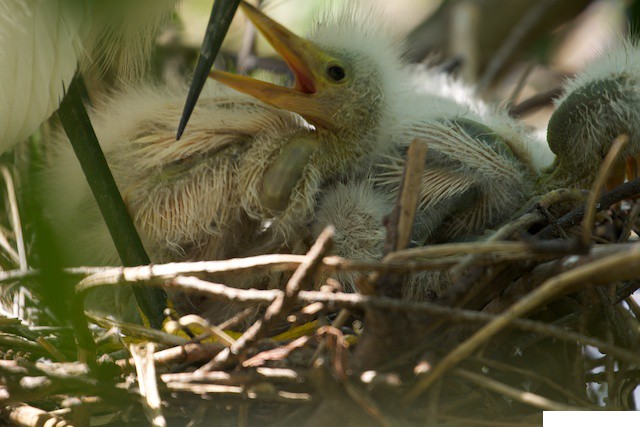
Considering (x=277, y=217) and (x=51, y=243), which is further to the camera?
(x=277, y=217)

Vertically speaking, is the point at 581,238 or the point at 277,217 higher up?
the point at 277,217

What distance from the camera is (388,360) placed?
3.10 feet

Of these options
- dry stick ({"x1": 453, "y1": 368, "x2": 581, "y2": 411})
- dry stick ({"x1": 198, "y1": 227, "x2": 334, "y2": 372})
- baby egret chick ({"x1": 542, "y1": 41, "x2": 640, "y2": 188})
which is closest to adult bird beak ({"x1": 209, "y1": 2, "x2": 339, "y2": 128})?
baby egret chick ({"x1": 542, "y1": 41, "x2": 640, "y2": 188})

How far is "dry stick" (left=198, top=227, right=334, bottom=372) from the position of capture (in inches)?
34.3

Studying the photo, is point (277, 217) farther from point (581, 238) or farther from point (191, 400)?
point (581, 238)

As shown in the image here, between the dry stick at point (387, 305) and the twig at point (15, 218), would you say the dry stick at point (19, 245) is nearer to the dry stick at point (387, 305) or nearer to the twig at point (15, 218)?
the twig at point (15, 218)

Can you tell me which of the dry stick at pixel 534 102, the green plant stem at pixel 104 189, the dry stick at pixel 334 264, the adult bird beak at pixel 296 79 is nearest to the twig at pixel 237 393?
the dry stick at pixel 334 264

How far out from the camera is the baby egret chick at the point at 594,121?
51.6 inches

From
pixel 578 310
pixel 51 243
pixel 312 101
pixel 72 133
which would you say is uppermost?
pixel 312 101

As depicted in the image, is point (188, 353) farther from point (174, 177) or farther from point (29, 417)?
point (174, 177)

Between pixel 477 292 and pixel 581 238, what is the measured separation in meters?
0.15

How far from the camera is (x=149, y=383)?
943 mm

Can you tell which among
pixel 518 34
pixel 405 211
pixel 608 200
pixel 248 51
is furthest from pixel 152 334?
pixel 518 34

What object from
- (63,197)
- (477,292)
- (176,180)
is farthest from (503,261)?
(63,197)
